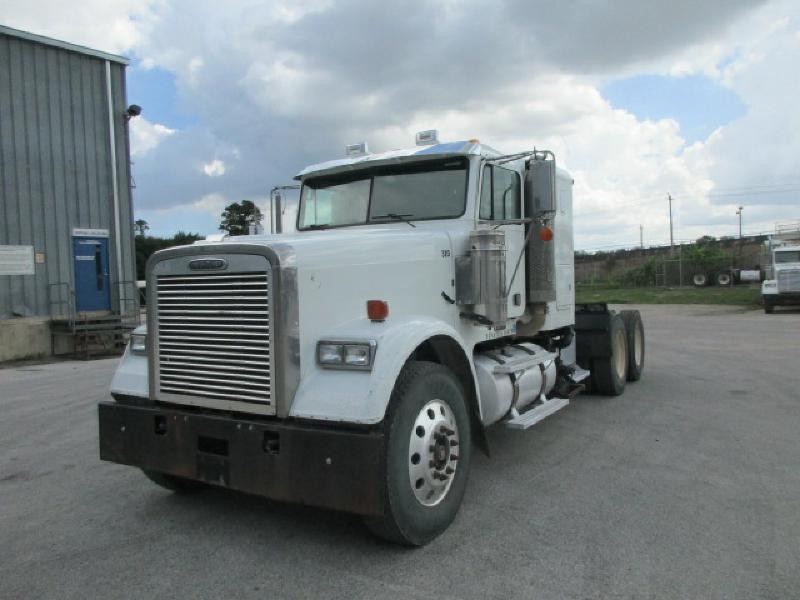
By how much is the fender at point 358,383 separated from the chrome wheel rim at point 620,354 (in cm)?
536

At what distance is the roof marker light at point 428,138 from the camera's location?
5.42m

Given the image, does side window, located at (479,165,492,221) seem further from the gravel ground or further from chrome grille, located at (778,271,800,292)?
chrome grille, located at (778,271,800,292)

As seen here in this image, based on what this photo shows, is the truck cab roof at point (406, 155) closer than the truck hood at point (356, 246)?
No

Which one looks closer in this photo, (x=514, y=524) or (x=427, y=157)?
(x=514, y=524)

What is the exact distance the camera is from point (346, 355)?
354cm

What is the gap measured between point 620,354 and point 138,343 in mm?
6542

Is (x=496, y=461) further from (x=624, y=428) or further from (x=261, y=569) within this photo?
(x=261, y=569)

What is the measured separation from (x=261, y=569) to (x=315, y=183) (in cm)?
348

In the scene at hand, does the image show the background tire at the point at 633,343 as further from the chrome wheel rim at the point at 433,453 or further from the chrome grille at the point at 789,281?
the chrome grille at the point at 789,281

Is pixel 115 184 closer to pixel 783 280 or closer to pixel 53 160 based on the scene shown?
pixel 53 160

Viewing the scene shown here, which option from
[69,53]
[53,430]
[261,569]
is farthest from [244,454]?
[69,53]

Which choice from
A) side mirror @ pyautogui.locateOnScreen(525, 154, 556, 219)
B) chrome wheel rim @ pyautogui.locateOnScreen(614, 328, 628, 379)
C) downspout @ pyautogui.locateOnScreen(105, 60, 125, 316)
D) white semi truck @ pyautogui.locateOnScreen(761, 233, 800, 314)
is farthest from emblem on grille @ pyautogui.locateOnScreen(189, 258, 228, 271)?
white semi truck @ pyautogui.locateOnScreen(761, 233, 800, 314)

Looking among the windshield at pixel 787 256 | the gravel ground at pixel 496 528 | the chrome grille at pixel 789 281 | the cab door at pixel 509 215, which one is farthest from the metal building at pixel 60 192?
the windshield at pixel 787 256

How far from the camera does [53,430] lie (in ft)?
22.2
